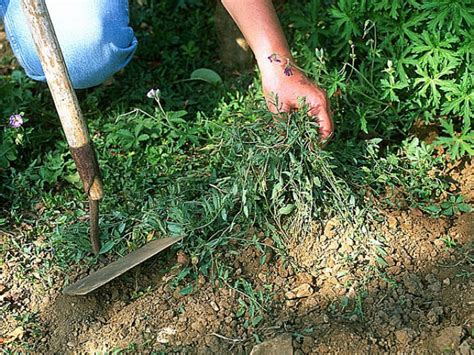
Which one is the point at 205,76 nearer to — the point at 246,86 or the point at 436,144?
the point at 246,86

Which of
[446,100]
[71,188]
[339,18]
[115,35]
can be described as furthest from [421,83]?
[71,188]

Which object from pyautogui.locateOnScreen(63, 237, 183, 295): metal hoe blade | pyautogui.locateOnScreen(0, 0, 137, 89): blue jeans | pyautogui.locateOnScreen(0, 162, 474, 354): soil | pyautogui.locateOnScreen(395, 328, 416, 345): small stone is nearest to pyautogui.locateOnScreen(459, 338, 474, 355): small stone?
pyautogui.locateOnScreen(0, 162, 474, 354): soil

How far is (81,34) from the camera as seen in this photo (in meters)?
2.77

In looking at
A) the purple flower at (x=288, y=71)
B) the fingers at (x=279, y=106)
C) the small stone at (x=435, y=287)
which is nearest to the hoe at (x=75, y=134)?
the fingers at (x=279, y=106)

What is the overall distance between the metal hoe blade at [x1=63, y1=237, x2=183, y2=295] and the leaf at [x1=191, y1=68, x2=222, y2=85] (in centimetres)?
109

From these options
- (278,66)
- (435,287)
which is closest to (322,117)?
(278,66)

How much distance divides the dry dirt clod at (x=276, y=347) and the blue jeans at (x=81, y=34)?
4.23 ft

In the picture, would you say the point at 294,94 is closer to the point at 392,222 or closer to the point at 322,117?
the point at 322,117

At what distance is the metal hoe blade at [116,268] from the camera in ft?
7.38

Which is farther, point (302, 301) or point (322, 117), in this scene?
point (322, 117)

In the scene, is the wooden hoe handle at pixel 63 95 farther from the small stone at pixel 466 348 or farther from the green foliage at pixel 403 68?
the small stone at pixel 466 348

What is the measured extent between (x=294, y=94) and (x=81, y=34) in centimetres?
86

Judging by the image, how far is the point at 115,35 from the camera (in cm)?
283

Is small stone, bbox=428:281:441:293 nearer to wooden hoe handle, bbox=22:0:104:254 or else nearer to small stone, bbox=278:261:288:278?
small stone, bbox=278:261:288:278
